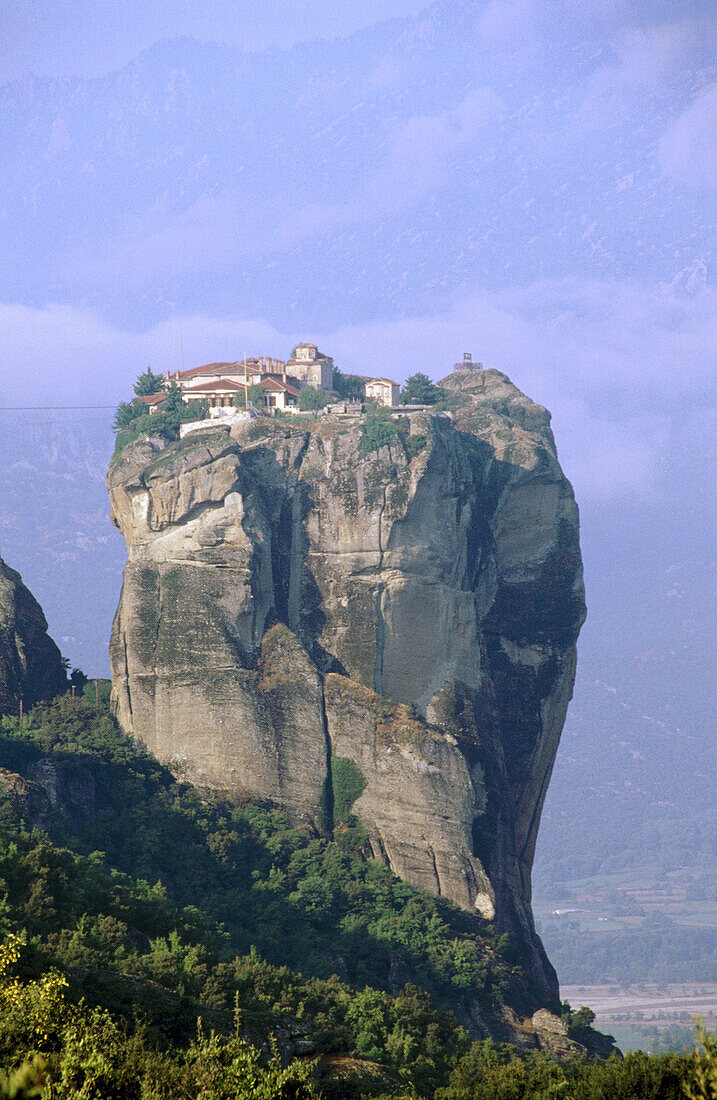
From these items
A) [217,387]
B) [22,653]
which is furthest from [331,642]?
[217,387]

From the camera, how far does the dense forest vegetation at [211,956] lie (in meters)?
37.2

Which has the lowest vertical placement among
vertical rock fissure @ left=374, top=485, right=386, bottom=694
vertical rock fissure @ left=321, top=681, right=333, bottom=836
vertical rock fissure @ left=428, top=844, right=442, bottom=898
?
vertical rock fissure @ left=428, top=844, right=442, bottom=898

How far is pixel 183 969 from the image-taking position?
50.3 m

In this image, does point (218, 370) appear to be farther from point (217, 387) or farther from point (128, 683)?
point (128, 683)

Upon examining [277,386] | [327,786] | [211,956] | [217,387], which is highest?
[277,386]

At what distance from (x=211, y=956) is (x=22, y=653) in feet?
97.0

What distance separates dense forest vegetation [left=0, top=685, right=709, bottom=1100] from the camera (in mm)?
37188

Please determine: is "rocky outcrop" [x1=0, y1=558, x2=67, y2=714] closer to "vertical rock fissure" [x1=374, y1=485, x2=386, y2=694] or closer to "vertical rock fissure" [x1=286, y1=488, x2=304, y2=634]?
"vertical rock fissure" [x1=286, y1=488, x2=304, y2=634]

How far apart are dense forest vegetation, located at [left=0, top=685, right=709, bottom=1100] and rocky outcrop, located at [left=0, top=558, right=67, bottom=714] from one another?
4.56ft

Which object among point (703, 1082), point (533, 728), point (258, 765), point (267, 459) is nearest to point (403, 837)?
point (258, 765)

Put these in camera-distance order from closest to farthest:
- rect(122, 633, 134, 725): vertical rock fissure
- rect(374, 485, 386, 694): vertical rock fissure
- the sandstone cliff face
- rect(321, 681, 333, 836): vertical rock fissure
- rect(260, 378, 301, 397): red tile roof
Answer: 1. the sandstone cliff face
2. rect(321, 681, 333, 836): vertical rock fissure
3. rect(122, 633, 134, 725): vertical rock fissure
4. rect(374, 485, 386, 694): vertical rock fissure
5. rect(260, 378, 301, 397): red tile roof

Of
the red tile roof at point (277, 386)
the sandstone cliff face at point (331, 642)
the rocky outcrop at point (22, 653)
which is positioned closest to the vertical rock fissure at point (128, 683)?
the sandstone cliff face at point (331, 642)

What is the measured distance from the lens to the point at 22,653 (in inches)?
3113

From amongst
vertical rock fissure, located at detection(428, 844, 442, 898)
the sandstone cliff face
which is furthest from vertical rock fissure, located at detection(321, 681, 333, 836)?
vertical rock fissure, located at detection(428, 844, 442, 898)
